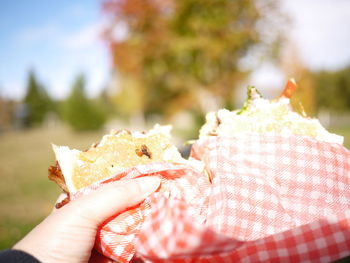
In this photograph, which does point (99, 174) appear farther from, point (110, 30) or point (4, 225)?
point (110, 30)

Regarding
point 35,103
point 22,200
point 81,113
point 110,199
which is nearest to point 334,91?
point 81,113

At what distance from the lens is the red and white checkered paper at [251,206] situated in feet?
4.94

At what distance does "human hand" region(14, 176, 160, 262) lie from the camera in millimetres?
1639

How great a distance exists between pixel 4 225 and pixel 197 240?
521 centimetres

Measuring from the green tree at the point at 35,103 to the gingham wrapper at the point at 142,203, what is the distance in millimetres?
58472

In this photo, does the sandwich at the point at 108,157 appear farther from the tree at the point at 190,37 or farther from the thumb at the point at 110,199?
the tree at the point at 190,37

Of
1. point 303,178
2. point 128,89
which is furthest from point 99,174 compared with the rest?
point 128,89

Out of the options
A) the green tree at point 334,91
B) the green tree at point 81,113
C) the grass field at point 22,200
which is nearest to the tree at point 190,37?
the grass field at point 22,200

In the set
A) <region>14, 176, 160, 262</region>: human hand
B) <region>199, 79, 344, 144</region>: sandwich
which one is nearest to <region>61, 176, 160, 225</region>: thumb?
<region>14, 176, 160, 262</region>: human hand

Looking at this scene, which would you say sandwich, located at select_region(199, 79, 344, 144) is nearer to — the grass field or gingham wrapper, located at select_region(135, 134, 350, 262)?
gingham wrapper, located at select_region(135, 134, 350, 262)

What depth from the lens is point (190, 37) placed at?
48.9 feet

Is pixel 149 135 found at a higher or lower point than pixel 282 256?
higher

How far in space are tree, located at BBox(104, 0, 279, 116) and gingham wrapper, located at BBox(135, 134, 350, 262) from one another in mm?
13174

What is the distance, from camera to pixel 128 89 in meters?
30.5
